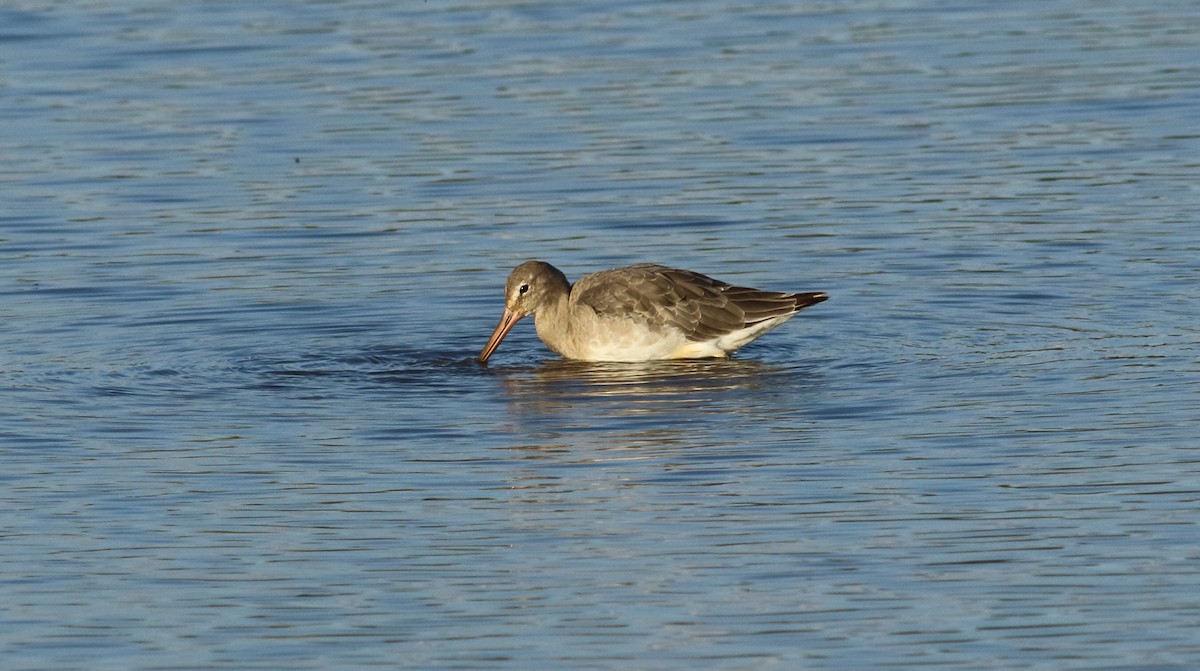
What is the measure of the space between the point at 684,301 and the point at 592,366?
74 cm

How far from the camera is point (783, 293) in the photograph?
14.7 m

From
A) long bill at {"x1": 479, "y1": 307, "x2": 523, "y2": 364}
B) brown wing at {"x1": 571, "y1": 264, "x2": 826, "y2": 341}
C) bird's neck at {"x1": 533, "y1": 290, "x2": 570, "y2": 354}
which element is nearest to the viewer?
brown wing at {"x1": 571, "y1": 264, "x2": 826, "y2": 341}

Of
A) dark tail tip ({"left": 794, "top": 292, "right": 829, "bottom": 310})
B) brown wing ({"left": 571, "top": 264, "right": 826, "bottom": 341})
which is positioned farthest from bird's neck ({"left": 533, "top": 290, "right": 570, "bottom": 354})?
dark tail tip ({"left": 794, "top": 292, "right": 829, "bottom": 310})

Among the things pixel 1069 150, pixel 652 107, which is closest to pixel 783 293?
pixel 1069 150

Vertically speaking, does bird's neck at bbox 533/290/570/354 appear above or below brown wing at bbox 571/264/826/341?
below

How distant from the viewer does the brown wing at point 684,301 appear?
1459 cm

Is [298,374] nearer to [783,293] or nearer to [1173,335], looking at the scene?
[783,293]

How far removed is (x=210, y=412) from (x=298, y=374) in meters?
1.10

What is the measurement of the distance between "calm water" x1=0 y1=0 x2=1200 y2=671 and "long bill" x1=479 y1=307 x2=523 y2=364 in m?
0.15

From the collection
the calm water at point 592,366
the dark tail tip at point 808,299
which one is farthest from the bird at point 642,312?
the calm water at point 592,366

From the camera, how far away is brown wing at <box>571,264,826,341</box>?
574 inches

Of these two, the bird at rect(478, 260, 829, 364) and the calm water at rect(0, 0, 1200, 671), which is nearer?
the calm water at rect(0, 0, 1200, 671)

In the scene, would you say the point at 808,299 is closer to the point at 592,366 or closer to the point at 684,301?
the point at 684,301

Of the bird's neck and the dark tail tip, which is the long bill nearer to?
the bird's neck
